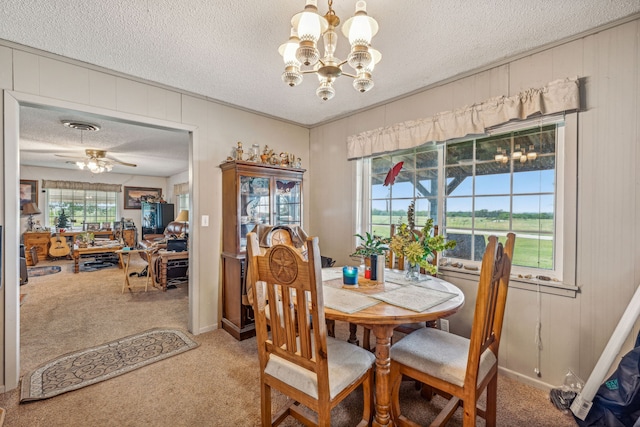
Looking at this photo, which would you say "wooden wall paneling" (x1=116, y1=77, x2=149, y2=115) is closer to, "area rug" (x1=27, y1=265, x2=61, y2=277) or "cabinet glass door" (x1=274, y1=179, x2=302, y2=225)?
"cabinet glass door" (x1=274, y1=179, x2=302, y2=225)

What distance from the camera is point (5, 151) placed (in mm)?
1959

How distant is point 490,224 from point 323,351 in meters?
1.93

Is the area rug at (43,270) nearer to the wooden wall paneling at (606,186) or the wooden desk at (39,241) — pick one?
the wooden desk at (39,241)

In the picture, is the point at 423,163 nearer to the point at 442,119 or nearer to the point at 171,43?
the point at 442,119

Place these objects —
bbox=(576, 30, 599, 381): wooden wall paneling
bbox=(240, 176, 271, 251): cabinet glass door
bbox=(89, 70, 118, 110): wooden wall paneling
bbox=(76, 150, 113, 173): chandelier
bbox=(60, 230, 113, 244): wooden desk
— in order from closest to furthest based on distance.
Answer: bbox=(576, 30, 599, 381): wooden wall paneling → bbox=(89, 70, 118, 110): wooden wall paneling → bbox=(240, 176, 271, 251): cabinet glass door → bbox=(76, 150, 113, 173): chandelier → bbox=(60, 230, 113, 244): wooden desk

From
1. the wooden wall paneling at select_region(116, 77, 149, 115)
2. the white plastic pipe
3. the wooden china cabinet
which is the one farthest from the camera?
the wooden china cabinet

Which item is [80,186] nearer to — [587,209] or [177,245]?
[177,245]

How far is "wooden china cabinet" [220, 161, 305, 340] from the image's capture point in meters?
2.80

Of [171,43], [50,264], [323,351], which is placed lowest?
[50,264]

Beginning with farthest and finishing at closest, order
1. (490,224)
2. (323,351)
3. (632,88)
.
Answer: (490,224), (632,88), (323,351)

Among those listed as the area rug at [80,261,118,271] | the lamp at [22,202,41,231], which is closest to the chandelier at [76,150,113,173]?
the area rug at [80,261,118,271]

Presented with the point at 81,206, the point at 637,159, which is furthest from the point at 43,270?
the point at 637,159

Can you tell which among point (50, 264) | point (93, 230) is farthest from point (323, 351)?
point (93, 230)

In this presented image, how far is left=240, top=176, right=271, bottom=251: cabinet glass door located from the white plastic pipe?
9.13 feet
